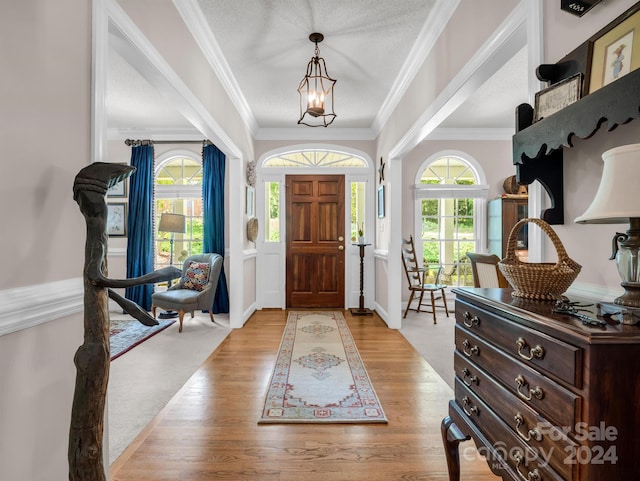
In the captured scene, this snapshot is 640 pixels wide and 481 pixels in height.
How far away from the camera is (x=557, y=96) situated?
4.14ft

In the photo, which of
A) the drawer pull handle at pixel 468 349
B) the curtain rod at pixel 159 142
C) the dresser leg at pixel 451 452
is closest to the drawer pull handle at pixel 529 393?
the drawer pull handle at pixel 468 349

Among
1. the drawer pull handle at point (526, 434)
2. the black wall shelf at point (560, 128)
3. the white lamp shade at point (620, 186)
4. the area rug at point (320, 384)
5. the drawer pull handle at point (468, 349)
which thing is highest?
the black wall shelf at point (560, 128)

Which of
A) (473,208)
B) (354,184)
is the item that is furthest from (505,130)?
(354,184)

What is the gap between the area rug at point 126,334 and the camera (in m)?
3.68

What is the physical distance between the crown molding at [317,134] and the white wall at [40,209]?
4240 millimetres

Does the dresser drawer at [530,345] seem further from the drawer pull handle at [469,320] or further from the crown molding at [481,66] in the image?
the crown molding at [481,66]

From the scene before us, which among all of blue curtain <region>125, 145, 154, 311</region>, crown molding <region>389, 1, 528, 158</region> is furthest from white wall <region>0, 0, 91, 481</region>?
blue curtain <region>125, 145, 154, 311</region>

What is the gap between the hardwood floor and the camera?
1.79m

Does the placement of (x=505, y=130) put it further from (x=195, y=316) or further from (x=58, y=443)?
(x=58, y=443)

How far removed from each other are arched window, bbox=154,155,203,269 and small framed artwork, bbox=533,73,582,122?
16.7 ft

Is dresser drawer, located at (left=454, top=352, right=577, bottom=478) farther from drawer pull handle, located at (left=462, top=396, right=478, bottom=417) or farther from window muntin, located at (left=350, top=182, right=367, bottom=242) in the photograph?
window muntin, located at (left=350, top=182, right=367, bottom=242)

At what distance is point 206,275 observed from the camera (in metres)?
4.86

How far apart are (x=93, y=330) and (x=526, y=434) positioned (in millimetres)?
1319

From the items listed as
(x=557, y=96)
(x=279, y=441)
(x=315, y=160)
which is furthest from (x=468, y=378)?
(x=315, y=160)
